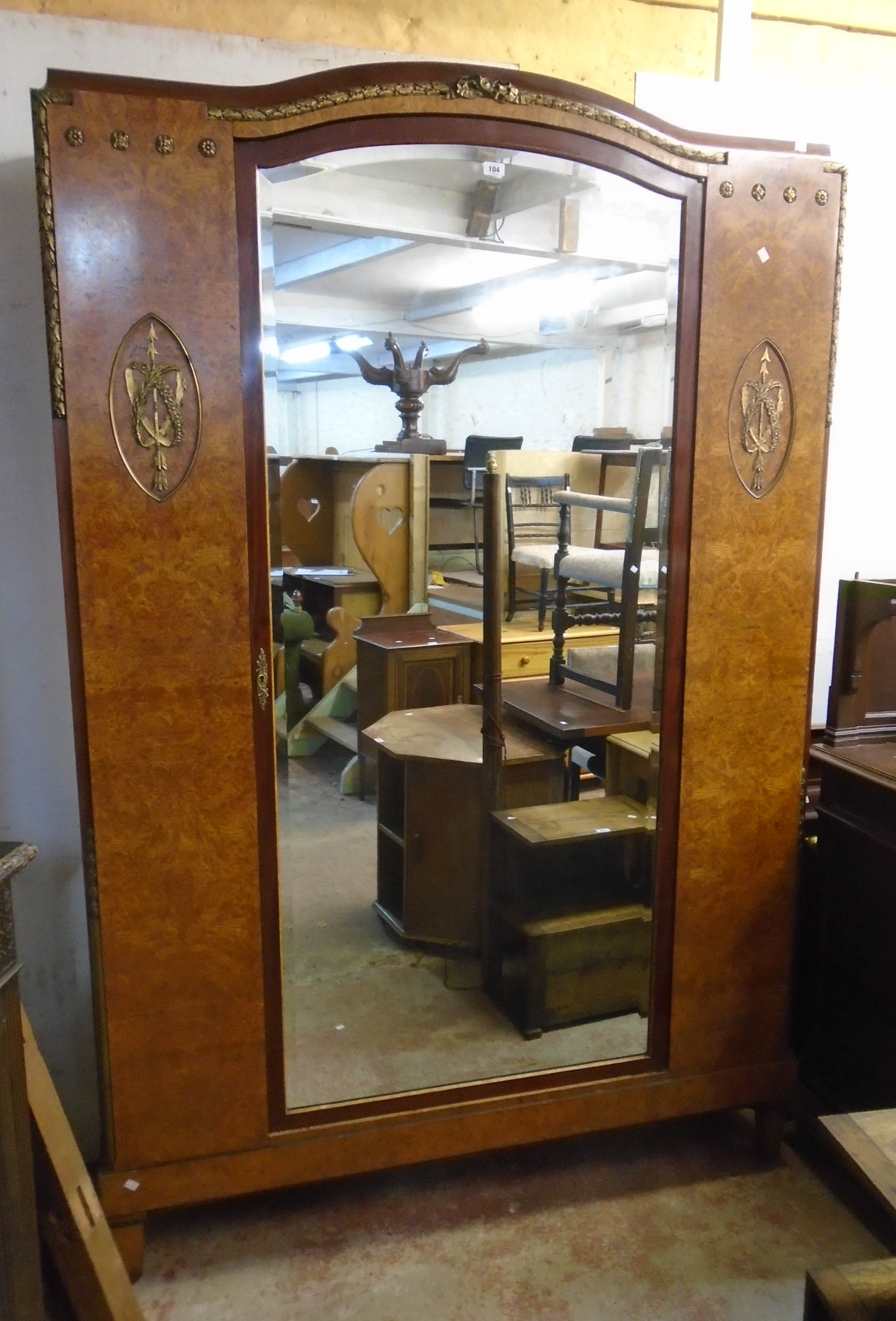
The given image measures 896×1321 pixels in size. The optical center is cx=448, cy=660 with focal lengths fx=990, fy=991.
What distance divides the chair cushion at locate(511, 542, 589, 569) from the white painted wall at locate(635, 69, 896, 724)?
0.59 meters

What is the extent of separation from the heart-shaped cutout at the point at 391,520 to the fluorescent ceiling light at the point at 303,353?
0.30 meters

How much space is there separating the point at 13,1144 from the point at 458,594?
1.08 metres

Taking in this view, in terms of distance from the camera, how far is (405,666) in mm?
1779

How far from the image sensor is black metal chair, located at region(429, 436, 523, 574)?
171 centimetres

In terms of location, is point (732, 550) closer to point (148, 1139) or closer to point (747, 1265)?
point (747, 1265)

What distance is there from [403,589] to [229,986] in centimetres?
74

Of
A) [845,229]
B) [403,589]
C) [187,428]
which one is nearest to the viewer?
[187,428]

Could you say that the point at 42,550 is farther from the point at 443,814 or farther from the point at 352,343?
the point at 443,814

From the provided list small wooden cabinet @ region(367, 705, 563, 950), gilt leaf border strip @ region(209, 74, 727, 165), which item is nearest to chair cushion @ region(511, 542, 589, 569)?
small wooden cabinet @ region(367, 705, 563, 950)

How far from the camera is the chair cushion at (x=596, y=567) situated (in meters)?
1.79

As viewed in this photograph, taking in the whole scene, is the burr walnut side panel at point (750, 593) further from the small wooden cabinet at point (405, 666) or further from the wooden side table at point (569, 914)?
the small wooden cabinet at point (405, 666)

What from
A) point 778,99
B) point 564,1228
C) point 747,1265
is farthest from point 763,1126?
point 778,99

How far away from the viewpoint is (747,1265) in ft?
5.86

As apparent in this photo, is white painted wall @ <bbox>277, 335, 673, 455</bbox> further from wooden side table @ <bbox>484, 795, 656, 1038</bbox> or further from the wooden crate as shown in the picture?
the wooden crate
